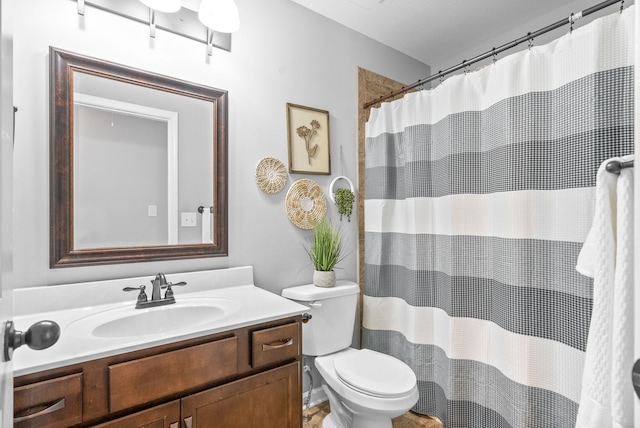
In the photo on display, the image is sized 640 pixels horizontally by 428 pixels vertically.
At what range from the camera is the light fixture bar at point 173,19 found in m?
1.38

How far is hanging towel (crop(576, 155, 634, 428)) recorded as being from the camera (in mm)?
641

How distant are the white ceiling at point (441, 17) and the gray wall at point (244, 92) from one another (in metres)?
0.11

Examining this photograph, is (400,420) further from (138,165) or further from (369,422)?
(138,165)

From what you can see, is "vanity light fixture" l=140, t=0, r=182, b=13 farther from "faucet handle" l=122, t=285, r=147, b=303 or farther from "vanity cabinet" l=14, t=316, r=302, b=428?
"vanity cabinet" l=14, t=316, r=302, b=428

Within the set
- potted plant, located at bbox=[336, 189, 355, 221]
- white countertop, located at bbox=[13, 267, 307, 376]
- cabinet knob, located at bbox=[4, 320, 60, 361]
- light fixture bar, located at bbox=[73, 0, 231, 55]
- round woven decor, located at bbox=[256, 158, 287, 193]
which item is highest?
light fixture bar, located at bbox=[73, 0, 231, 55]

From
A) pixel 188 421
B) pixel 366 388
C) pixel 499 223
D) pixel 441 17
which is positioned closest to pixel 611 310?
pixel 499 223

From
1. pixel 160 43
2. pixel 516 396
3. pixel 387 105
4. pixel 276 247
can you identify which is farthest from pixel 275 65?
pixel 516 396

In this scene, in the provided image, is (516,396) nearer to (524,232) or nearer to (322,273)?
(524,232)

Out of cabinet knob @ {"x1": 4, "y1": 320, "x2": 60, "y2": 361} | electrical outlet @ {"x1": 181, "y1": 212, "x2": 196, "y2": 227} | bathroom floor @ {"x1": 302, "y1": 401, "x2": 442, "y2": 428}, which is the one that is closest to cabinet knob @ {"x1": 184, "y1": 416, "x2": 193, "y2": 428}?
cabinet knob @ {"x1": 4, "y1": 320, "x2": 60, "y2": 361}

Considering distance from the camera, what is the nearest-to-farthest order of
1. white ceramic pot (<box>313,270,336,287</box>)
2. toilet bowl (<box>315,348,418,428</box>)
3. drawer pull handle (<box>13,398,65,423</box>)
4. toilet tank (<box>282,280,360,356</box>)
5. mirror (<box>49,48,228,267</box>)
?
1. drawer pull handle (<box>13,398,65,423</box>)
2. mirror (<box>49,48,228,267</box>)
3. toilet bowl (<box>315,348,418,428</box>)
4. toilet tank (<box>282,280,360,356</box>)
5. white ceramic pot (<box>313,270,336,287</box>)

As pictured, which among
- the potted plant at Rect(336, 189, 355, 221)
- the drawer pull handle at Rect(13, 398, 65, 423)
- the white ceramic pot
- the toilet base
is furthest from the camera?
the potted plant at Rect(336, 189, 355, 221)

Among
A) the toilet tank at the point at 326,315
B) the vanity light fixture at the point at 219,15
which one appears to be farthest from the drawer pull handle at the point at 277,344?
the vanity light fixture at the point at 219,15

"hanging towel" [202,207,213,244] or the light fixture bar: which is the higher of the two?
the light fixture bar

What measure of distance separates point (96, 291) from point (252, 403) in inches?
31.0
